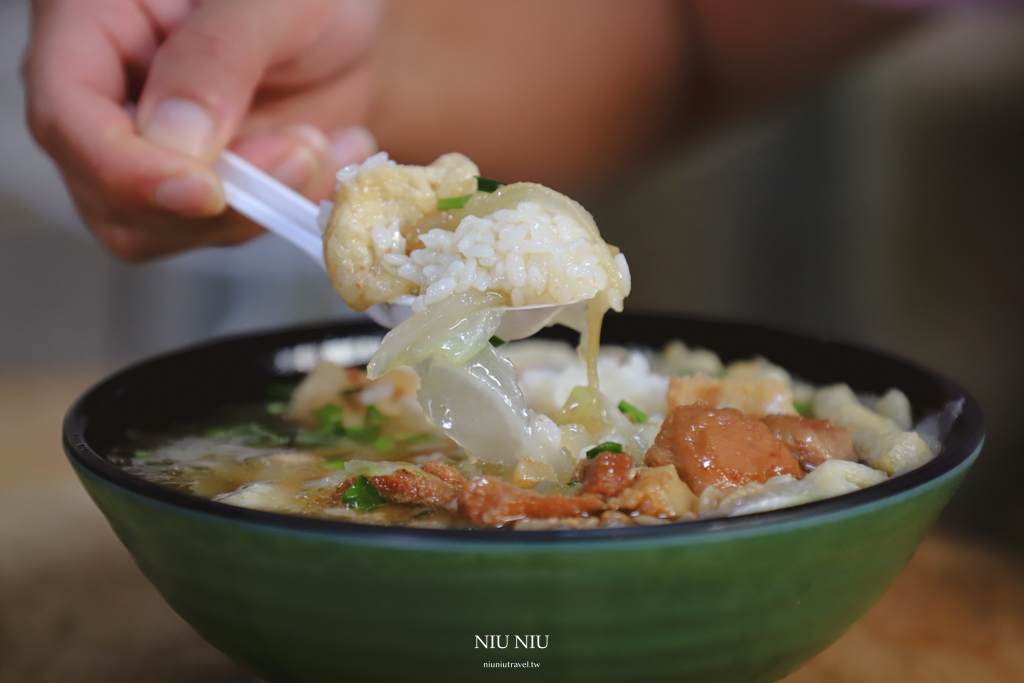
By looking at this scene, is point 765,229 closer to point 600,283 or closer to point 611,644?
point 600,283

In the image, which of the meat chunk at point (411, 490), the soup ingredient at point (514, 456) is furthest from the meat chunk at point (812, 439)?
the meat chunk at point (411, 490)

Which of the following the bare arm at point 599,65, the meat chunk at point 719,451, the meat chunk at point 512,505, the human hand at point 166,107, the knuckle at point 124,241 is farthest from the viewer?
the bare arm at point 599,65

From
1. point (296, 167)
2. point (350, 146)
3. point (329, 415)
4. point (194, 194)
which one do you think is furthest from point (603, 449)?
point (350, 146)

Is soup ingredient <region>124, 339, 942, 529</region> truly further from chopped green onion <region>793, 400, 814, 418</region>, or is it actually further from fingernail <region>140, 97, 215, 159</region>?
fingernail <region>140, 97, 215, 159</region>

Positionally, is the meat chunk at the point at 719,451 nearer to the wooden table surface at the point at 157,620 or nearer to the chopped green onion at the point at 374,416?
the wooden table surface at the point at 157,620

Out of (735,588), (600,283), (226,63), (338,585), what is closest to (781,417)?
(600,283)

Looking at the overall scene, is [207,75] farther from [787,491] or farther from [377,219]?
[787,491]
